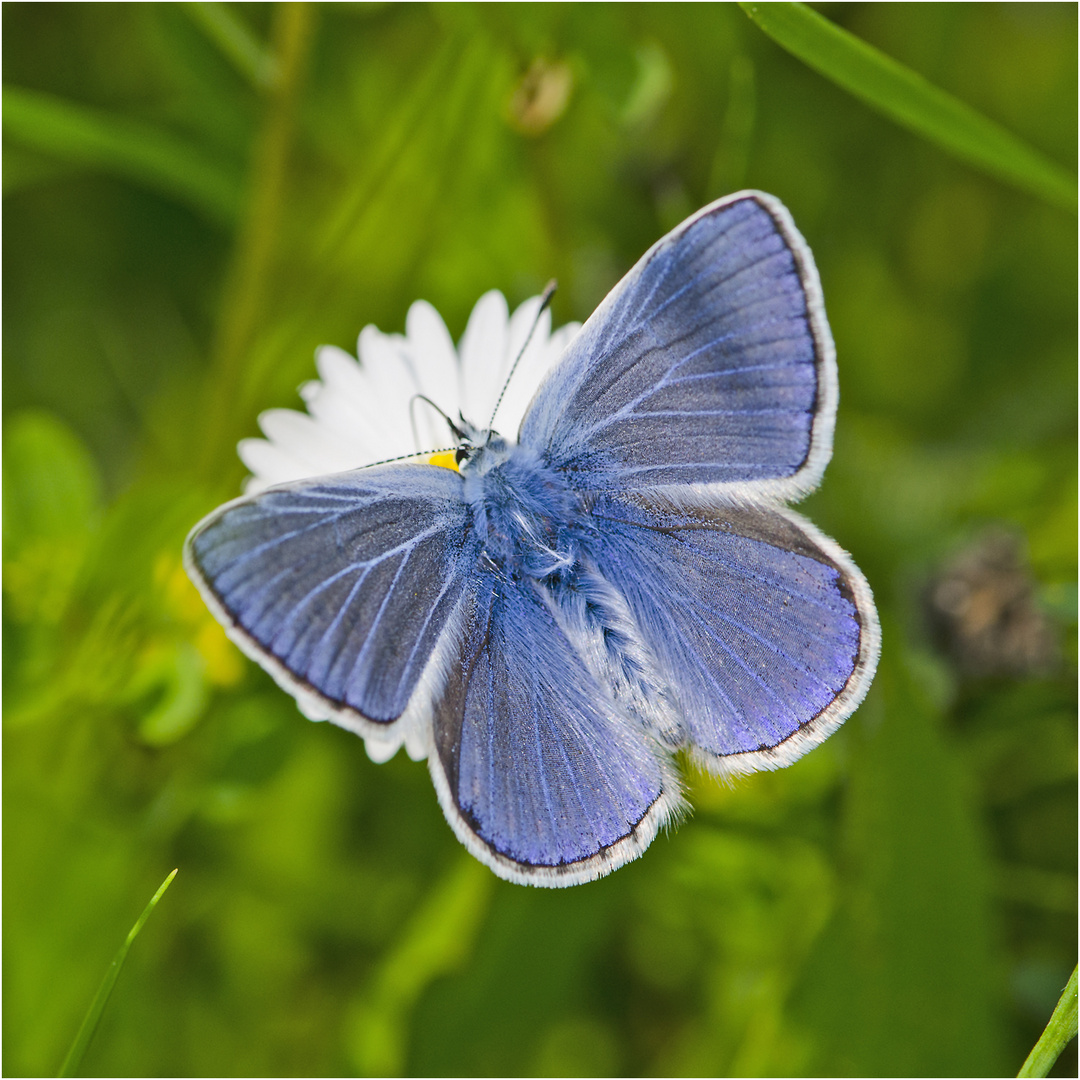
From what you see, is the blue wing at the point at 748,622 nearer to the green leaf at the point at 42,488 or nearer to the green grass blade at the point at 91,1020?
the green grass blade at the point at 91,1020

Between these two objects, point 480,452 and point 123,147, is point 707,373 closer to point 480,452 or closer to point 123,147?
point 480,452

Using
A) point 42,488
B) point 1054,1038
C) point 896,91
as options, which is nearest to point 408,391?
point 42,488

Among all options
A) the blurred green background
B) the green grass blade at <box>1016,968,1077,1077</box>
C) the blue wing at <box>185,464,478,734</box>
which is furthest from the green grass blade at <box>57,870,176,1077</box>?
the green grass blade at <box>1016,968,1077,1077</box>

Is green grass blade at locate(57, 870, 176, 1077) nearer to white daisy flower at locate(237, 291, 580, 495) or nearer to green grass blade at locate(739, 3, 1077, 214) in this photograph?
white daisy flower at locate(237, 291, 580, 495)

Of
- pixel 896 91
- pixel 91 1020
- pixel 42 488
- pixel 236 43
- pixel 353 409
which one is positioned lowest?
pixel 91 1020

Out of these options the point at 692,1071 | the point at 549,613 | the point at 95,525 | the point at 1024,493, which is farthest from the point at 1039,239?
the point at 95,525

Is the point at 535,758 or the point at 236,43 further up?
the point at 236,43

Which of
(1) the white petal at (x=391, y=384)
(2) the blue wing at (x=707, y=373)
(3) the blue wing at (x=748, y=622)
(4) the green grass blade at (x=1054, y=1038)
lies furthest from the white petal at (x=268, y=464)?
(4) the green grass blade at (x=1054, y=1038)
